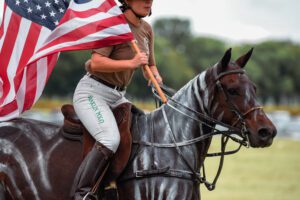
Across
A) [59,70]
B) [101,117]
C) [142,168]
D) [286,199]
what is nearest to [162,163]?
[142,168]

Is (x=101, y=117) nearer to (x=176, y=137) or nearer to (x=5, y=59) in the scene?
(x=176, y=137)

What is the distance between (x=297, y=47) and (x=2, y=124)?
193297 mm

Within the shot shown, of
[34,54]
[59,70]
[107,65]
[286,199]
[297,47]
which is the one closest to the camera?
[107,65]

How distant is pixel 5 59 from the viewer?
8.32 metres

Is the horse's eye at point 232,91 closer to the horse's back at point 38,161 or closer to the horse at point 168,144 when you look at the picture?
the horse at point 168,144

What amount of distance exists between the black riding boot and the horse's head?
1.23m

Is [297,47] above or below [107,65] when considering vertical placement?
below

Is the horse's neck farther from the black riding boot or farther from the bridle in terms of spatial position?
the black riding boot

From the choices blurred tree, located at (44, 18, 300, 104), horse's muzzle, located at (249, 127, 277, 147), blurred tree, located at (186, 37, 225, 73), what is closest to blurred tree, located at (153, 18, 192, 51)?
blurred tree, located at (44, 18, 300, 104)

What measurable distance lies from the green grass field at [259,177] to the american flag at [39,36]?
847 cm

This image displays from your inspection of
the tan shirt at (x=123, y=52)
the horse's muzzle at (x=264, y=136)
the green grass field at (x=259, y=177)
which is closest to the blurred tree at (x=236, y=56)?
the green grass field at (x=259, y=177)

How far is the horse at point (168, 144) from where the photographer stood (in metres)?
7.00

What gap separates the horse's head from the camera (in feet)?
22.5

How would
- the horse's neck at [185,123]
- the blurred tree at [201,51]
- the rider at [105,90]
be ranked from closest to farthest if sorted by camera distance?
the rider at [105,90] < the horse's neck at [185,123] < the blurred tree at [201,51]
